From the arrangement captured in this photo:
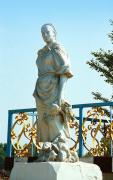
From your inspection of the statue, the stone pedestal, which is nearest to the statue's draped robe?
the statue

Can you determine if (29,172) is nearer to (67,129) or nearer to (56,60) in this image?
(67,129)

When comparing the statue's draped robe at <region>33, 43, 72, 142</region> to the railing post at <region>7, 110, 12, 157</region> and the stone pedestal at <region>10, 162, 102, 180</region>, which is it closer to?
the stone pedestal at <region>10, 162, 102, 180</region>

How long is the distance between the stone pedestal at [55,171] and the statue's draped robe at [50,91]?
0.60 meters

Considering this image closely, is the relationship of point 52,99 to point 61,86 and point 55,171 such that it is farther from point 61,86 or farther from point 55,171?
point 55,171

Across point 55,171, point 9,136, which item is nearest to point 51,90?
→ point 55,171

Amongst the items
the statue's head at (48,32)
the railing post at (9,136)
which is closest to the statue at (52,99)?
the statue's head at (48,32)

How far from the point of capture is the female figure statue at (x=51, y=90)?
286 inches

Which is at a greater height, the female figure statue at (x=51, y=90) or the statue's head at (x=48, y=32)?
the statue's head at (x=48, y=32)

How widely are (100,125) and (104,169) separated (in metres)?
0.93

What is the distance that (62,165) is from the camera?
6664mm

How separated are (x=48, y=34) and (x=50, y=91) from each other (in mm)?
914

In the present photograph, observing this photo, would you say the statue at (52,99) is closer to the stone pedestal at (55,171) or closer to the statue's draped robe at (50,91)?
the statue's draped robe at (50,91)

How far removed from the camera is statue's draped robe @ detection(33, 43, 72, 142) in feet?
23.9

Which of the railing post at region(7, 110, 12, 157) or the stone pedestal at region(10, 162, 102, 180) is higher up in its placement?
the railing post at region(7, 110, 12, 157)
